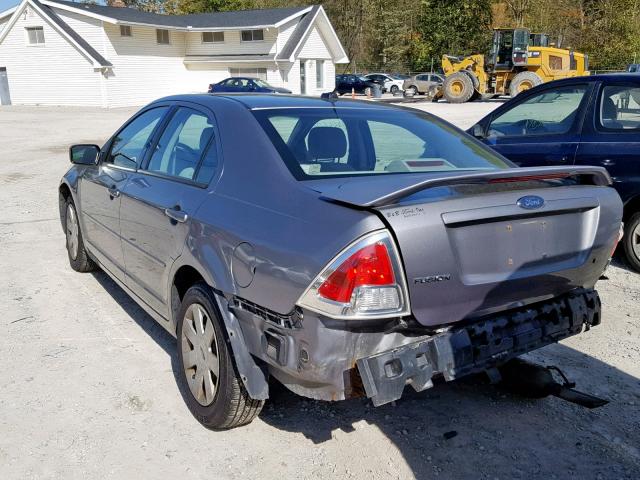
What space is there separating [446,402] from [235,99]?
2.15m

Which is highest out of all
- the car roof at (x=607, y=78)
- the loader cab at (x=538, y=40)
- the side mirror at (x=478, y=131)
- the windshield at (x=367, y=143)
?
the loader cab at (x=538, y=40)

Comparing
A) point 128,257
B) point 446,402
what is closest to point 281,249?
point 446,402

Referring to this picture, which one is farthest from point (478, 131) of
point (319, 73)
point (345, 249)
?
point (319, 73)

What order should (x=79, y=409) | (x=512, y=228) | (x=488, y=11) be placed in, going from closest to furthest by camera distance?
1. (x=512, y=228)
2. (x=79, y=409)
3. (x=488, y=11)

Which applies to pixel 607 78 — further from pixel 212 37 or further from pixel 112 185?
pixel 212 37

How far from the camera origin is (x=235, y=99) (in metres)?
3.75

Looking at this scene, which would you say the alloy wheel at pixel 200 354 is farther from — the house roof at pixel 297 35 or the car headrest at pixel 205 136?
the house roof at pixel 297 35

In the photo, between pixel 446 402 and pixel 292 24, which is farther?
pixel 292 24

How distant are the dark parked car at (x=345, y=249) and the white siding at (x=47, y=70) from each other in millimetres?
34355

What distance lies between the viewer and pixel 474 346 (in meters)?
2.84

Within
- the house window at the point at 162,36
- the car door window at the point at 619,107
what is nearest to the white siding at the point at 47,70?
the house window at the point at 162,36

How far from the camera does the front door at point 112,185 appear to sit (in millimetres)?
4441

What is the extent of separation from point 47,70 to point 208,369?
37426 millimetres

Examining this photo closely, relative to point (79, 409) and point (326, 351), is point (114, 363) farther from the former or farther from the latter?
point (326, 351)
